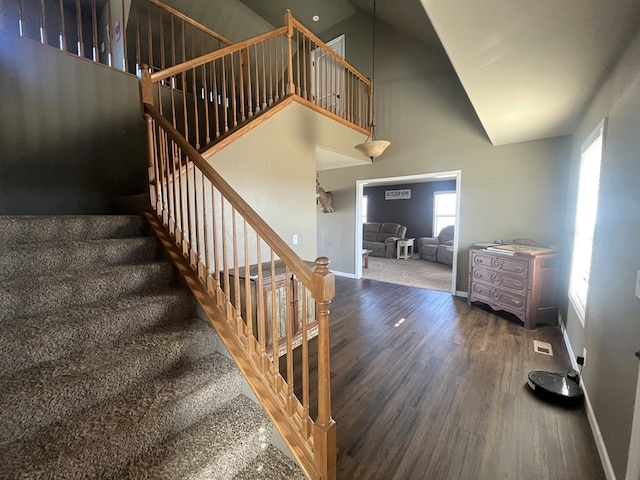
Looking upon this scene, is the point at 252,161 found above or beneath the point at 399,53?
beneath

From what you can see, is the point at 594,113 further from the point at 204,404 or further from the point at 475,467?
the point at 204,404

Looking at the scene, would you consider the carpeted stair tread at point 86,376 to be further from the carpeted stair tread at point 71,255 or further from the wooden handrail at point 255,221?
the wooden handrail at point 255,221

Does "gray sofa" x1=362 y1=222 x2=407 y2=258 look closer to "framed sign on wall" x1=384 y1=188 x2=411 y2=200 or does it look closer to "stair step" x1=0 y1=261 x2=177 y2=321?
"framed sign on wall" x1=384 y1=188 x2=411 y2=200

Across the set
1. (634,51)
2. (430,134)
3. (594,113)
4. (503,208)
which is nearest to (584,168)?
(594,113)

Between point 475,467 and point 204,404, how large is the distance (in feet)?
4.84

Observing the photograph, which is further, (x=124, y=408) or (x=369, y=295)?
(x=369, y=295)

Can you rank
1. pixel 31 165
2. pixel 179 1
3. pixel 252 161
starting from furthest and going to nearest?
pixel 179 1
pixel 252 161
pixel 31 165

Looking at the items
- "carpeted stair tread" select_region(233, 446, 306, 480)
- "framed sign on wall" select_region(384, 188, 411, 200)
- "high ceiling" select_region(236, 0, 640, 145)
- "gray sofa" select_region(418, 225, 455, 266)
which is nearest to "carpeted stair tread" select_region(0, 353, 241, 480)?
"carpeted stair tread" select_region(233, 446, 306, 480)

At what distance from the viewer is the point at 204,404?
4.41ft

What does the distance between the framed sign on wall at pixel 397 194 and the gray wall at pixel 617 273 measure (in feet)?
22.5

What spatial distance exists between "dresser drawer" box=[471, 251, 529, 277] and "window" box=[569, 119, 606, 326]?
44cm

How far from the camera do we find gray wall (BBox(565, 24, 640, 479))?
1247mm

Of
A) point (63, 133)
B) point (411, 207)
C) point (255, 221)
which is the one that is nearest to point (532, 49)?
point (255, 221)

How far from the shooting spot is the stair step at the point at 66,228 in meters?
1.66
